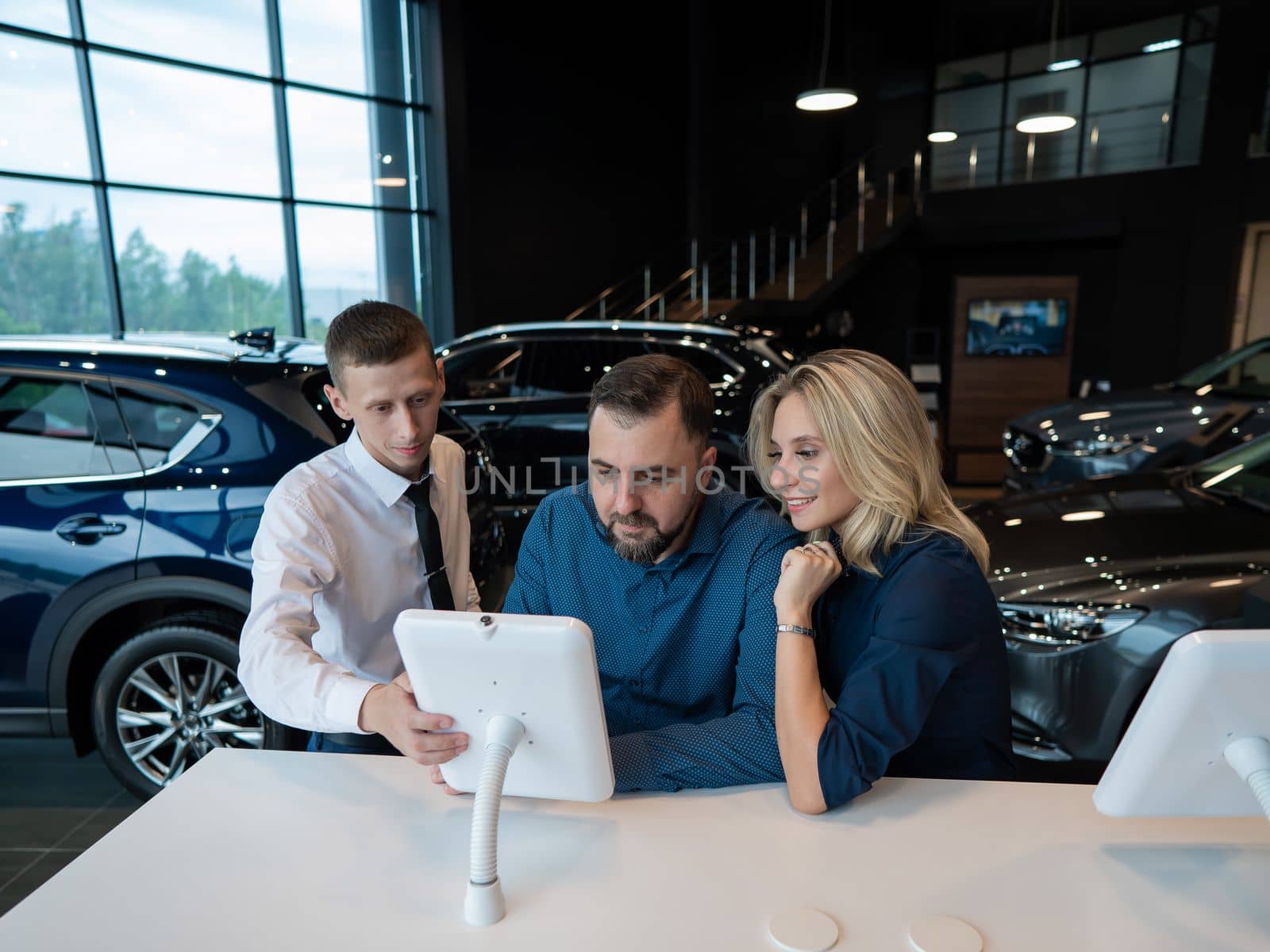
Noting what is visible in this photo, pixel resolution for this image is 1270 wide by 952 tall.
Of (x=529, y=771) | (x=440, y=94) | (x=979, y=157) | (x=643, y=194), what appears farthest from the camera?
(x=979, y=157)

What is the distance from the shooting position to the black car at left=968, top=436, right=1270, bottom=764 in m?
2.36

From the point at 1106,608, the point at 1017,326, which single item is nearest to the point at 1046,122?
the point at 1017,326

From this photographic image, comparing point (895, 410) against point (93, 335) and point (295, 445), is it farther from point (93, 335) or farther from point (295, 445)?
point (93, 335)

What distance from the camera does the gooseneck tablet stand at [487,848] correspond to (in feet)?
3.34

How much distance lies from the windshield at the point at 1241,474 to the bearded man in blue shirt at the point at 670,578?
7.26ft

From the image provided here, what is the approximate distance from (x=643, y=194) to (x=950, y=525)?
1104cm

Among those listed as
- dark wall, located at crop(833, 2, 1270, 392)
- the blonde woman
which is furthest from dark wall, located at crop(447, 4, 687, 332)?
the blonde woman

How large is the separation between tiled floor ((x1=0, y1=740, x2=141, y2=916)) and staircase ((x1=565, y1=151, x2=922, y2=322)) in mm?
7706

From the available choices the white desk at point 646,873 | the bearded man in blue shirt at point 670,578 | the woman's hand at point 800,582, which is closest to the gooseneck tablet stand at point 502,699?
the white desk at point 646,873

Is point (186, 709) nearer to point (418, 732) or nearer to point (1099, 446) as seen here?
point (418, 732)

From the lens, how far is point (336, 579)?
5.67ft

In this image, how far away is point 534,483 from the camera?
5.09 metres

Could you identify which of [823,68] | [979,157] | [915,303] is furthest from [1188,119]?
[823,68]

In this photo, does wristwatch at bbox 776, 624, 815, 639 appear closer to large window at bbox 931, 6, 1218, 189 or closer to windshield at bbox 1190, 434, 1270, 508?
windshield at bbox 1190, 434, 1270, 508
